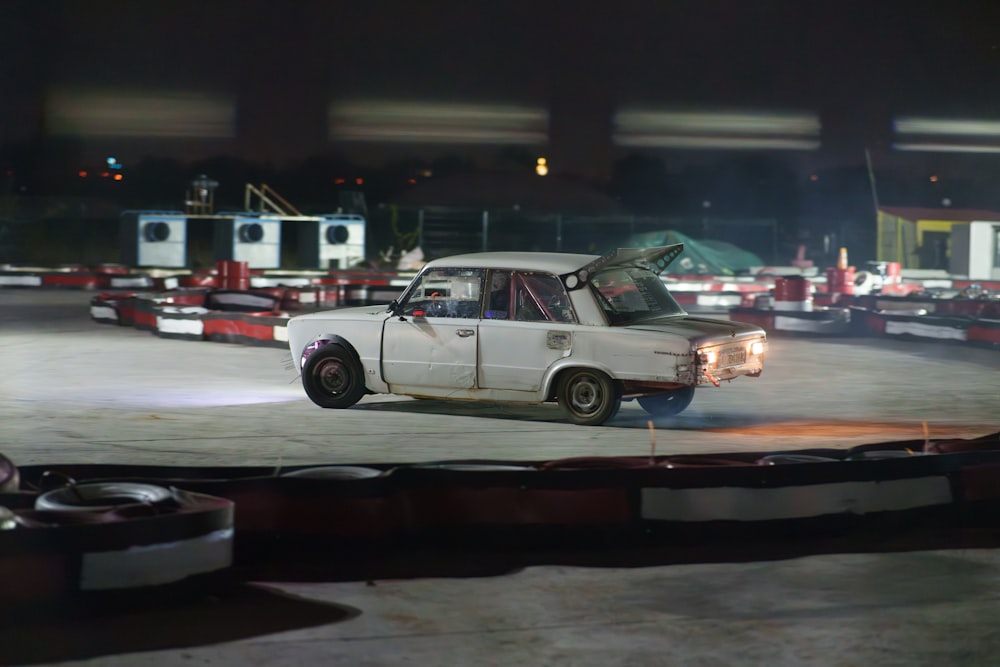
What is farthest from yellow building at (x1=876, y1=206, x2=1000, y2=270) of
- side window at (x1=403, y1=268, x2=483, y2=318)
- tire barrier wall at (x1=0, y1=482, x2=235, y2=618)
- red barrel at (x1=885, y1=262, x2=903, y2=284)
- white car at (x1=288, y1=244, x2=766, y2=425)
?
tire barrier wall at (x1=0, y1=482, x2=235, y2=618)

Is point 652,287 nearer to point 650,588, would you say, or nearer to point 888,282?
point 650,588

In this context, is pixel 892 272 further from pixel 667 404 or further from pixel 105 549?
pixel 105 549

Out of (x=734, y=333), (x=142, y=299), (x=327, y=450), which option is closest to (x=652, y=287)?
(x=734, y=333)

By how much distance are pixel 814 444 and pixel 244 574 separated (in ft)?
16.7

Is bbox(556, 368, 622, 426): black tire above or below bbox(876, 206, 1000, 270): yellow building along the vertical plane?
below

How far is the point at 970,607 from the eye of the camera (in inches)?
199

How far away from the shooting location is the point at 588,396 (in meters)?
10.0

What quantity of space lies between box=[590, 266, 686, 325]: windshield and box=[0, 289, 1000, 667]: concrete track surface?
909mm

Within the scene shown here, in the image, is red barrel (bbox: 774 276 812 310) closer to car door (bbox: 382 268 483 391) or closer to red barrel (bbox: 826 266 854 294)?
red barrel (bbox: 826 266 854 294)

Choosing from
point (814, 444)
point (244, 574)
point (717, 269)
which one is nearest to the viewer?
point (244, 574)

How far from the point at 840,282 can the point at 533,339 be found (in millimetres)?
23137

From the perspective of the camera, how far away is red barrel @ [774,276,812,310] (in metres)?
23.4

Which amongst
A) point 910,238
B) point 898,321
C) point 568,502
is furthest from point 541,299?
point 910,238

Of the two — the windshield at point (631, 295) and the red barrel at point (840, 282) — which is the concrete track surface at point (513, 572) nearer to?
the windshield at point (631, 295)
